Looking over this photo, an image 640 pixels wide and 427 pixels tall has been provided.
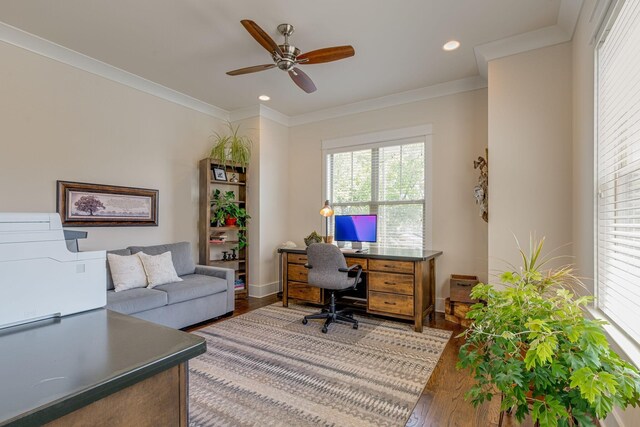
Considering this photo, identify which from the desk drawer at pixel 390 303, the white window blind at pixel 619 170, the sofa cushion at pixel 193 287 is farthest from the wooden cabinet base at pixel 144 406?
the desk drawer at pixel 390 303

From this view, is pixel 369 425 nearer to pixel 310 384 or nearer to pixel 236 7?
pixel 310 384

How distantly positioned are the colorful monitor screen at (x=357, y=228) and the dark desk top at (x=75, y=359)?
119 inches

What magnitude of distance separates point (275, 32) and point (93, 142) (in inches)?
86.9

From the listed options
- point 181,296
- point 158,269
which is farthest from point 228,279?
point 158,269

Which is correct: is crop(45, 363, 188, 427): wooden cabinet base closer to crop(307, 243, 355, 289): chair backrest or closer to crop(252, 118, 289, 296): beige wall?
crop(307, 243, 355, 289): chair backrest

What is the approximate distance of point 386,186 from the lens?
13.9 feet

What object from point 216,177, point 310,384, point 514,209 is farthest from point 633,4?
point 216,177

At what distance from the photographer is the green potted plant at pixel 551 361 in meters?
0.89

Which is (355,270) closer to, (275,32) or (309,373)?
(309,373)

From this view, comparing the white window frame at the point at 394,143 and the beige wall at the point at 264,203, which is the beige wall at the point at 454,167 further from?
the beige wall at the point at 264,203

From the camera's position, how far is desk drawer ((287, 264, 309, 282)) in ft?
13.0

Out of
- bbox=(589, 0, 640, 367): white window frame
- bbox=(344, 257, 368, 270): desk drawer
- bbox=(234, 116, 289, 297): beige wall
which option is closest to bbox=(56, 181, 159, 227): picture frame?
bbox=(234, 116, 289, 297): beige wall

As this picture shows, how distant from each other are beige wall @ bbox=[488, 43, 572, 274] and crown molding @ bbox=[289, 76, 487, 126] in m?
0.66

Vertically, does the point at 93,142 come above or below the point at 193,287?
above
